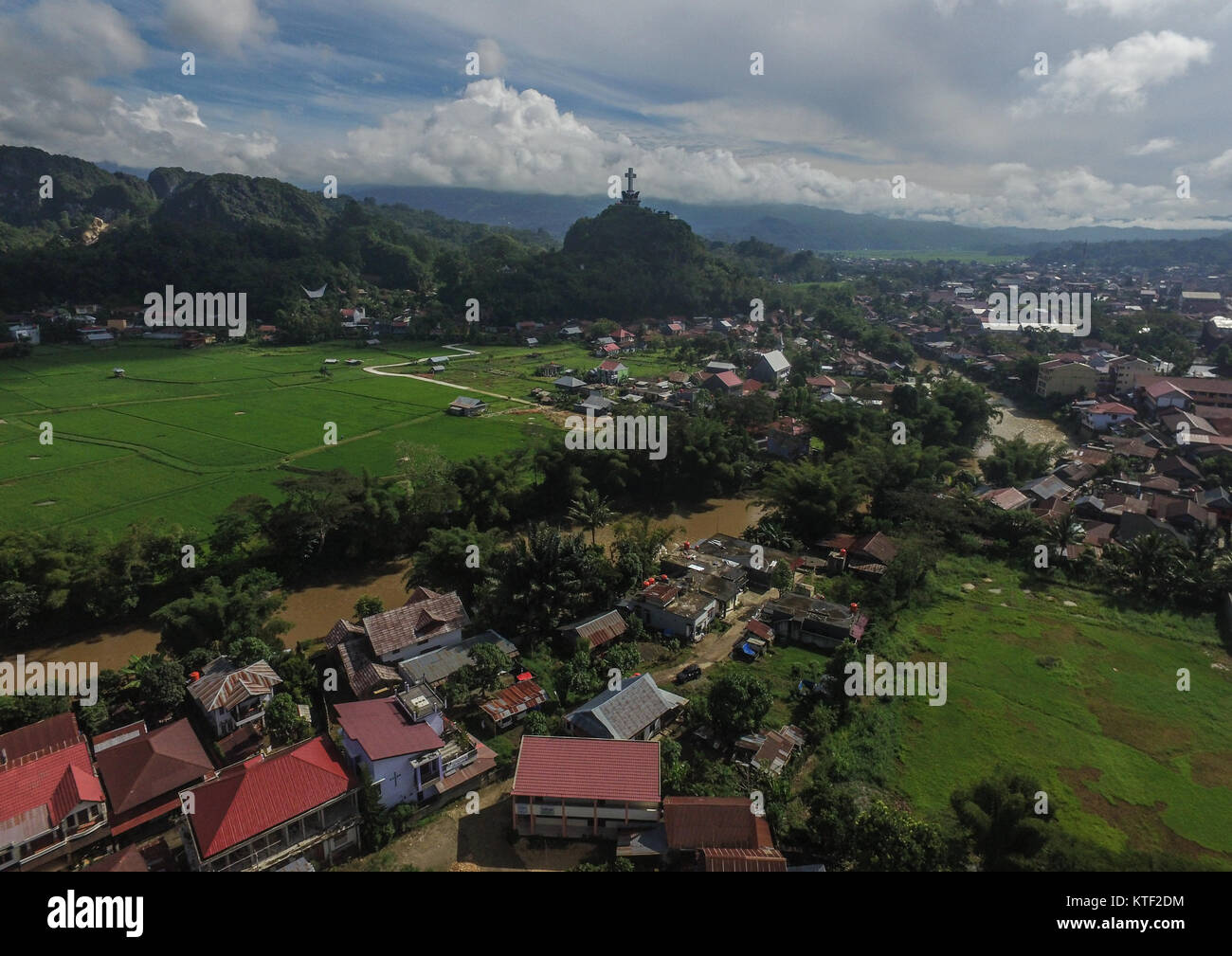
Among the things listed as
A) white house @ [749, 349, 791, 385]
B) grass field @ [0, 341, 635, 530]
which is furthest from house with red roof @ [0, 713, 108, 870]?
white house @ [749, 349, 791, 385]

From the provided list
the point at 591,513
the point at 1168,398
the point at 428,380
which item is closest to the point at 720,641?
the point at 591,513

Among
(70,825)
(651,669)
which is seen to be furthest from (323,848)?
(651,669)

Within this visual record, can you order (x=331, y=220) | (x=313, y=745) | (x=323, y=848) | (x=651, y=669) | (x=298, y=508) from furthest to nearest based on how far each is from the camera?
1. (x=331, y=220)
2. (x=298, y=508)
3. (x=651, y=669)
4. (x=313, y=745)
5. (x=323, y=848)

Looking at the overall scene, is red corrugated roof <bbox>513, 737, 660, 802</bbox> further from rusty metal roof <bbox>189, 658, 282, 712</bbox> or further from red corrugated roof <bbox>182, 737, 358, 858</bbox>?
rusty metal roof <bbox>189, 658, 282, 712</bbox>

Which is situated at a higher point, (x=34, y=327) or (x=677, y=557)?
(x=34, y=327)

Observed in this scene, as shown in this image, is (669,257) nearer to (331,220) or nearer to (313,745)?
(331,220)

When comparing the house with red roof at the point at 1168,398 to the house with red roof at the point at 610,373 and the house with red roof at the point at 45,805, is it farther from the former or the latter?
the house with red roof at the point at 45,805
